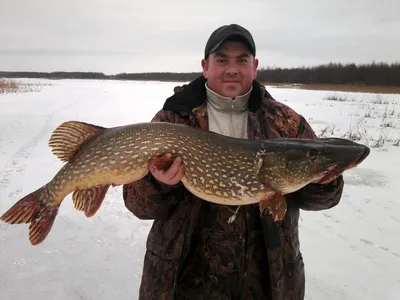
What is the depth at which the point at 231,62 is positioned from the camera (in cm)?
185

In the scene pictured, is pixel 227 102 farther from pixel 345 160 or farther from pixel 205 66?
pixel 345 160

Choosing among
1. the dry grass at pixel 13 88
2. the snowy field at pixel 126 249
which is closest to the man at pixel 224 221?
the snowy field at pixel 126 249

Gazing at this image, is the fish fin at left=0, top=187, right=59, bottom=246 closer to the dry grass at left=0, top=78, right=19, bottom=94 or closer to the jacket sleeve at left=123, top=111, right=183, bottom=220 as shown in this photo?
the jacket sleeve at left=123, top=111, right=183, bottom=220

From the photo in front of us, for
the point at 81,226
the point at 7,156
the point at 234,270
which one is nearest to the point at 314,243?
the point at 234,270

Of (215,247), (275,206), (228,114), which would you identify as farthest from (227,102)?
(215,247)

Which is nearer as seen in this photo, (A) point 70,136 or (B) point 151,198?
(B) point 151,198

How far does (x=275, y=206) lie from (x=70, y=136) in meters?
1.18

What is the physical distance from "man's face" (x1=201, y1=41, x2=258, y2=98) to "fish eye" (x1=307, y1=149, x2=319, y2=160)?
1.70ft

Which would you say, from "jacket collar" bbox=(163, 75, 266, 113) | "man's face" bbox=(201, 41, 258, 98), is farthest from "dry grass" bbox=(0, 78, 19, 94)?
"man's face" bbox=(201, 41, 258, 98)

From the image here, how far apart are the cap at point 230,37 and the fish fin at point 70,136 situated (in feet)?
2.65

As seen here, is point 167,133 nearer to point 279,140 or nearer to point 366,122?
point 279,140

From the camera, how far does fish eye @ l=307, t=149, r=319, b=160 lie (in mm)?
1712

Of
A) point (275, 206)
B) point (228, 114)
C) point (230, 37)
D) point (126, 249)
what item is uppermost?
point (230, 37)

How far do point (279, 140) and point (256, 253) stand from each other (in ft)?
2.02
